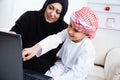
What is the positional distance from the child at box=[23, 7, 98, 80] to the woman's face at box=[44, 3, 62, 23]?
0.22 m

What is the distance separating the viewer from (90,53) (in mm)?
991

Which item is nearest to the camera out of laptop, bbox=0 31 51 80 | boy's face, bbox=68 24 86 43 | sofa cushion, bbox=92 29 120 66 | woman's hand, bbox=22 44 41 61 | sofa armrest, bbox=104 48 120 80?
laptop, bbox=0 31 51 80

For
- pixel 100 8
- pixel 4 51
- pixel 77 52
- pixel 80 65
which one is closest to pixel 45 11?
pixel 77 52

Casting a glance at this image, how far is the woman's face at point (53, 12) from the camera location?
130 centimetres

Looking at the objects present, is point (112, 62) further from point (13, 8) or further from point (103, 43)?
point (13, 8)

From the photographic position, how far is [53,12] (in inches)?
51.8

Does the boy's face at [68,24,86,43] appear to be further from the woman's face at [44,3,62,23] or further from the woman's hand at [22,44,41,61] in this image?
the woman's face at [44,3,62,23]

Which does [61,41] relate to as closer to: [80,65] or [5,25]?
[80,65]

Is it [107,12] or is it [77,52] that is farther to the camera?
[107,12]

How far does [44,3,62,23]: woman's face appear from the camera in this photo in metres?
1.30

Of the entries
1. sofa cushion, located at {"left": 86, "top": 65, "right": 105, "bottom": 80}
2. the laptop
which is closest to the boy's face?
the laptop

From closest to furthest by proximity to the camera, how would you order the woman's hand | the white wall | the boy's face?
the woman's hand, the boy's face, the white wall

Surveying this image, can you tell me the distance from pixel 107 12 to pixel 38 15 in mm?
968

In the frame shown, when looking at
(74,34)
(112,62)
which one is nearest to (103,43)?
(112,62)
